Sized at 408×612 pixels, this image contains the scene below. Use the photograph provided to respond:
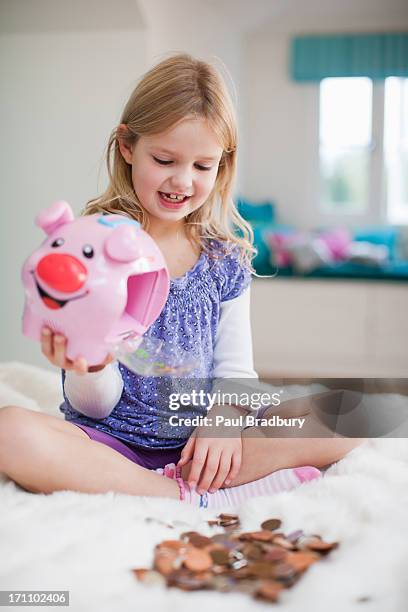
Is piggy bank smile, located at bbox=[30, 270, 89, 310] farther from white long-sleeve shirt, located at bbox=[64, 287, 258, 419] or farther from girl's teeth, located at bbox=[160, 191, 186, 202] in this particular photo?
girl's teeth, located at bbox=[160, 191, 186, 202]

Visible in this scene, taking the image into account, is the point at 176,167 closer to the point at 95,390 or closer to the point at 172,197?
the point at 172,197

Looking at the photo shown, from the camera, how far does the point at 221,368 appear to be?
1.27 metres

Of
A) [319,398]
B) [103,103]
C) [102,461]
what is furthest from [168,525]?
[103,103]

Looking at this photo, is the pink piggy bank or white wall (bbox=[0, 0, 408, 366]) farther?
white wall (bbox=[0, 0, 408, 366])

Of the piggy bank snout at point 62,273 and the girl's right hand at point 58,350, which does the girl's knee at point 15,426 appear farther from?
the piggy bank snout at point 62,273

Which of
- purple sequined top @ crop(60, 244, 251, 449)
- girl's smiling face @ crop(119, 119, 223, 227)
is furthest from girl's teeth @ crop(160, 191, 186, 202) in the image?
purple sequined top @ crop(60, 244, 251, 449)

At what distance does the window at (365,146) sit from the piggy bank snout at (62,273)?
3980 mm

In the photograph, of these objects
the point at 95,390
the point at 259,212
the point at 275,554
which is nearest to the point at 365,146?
the point at 259,212

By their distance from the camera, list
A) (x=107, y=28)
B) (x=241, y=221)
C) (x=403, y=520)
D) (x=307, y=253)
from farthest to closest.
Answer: (x=307, y=253), (x=107, y=28), (x=241, y=221), (x=403, y=520)

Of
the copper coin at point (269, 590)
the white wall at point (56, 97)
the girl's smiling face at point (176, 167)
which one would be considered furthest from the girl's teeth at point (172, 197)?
the white wall at point (56, 97)

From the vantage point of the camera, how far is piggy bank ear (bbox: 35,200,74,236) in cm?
91

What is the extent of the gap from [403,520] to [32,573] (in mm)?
452

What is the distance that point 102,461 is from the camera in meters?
1.06

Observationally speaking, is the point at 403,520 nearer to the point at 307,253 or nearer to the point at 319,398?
the point at 319,398
